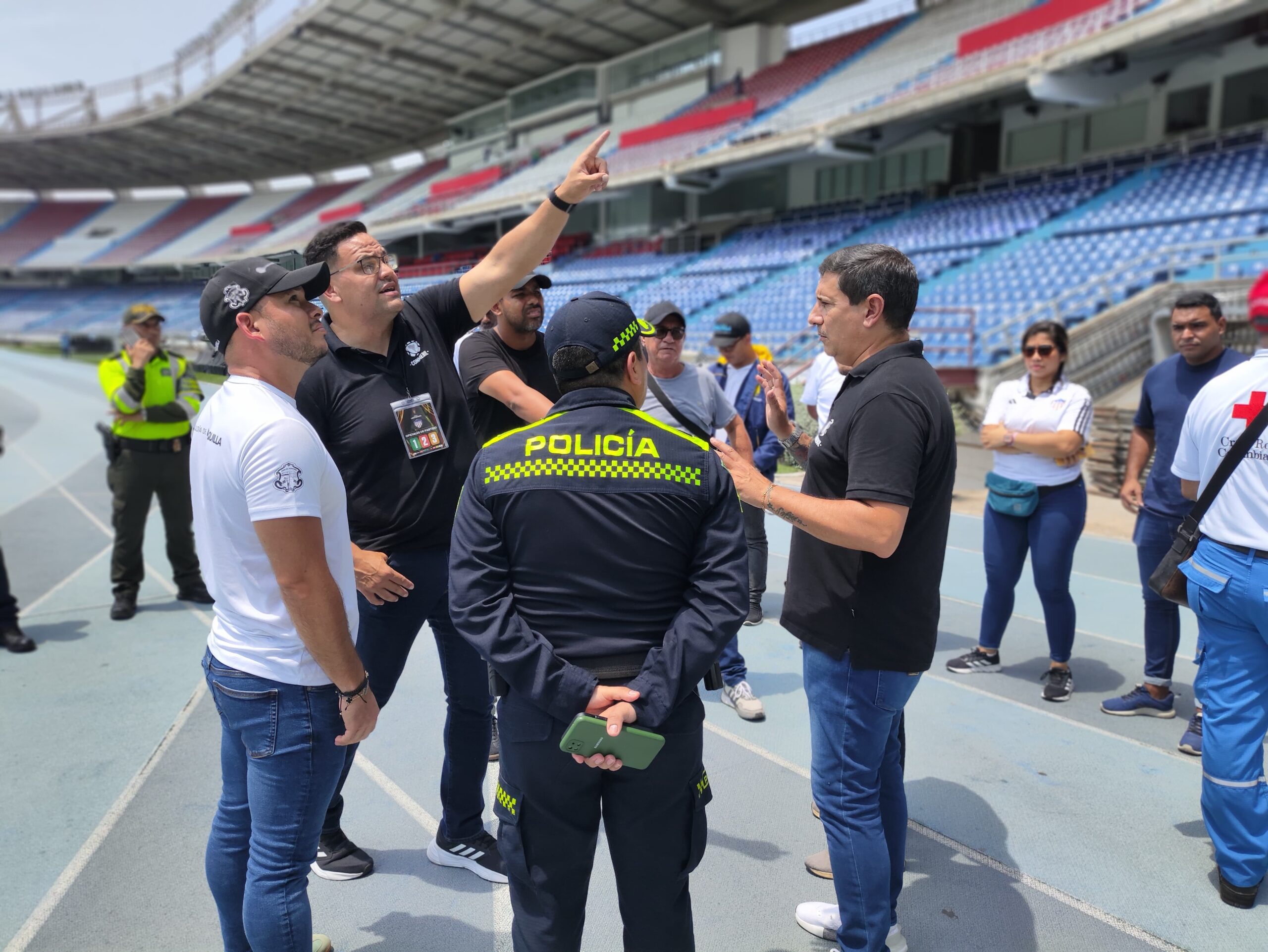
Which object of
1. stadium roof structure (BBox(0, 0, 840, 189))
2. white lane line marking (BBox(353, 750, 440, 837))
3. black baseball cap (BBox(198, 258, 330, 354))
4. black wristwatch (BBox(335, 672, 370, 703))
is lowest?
white lane line marking (BBox(353, 750, 440, 837))

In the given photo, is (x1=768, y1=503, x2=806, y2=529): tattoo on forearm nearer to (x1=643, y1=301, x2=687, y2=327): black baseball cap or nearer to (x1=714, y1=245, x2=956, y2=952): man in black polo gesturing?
(x1=714, y1=245, x2=956, y2=952): man in black polo gesturing

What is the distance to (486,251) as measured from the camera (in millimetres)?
2805

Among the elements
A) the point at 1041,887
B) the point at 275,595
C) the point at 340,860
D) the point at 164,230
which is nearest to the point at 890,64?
the point at 1041,887

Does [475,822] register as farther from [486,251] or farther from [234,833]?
[486,251]

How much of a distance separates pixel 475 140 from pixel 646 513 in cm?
3993

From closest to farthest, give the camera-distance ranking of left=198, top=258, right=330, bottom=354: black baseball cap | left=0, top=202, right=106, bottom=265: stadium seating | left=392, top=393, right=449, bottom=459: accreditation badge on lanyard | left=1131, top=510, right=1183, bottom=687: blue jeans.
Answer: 1. left=198, top=258, right=330, bottom=354: black baseball cap
2. left=392, top=393, right=449, bottom=459: accreditation badge on lanyard
3. left=1131, top=510, right=1183, bottom=687: blue jeans
4. left=0, top=202, right=106, bottom=265: stadium seating

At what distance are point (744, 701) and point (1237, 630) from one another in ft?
6.57

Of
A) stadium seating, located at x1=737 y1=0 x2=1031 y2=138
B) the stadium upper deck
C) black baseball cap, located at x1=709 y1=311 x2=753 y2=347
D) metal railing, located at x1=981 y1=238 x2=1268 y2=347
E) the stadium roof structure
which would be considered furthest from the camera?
the stadium roof structure

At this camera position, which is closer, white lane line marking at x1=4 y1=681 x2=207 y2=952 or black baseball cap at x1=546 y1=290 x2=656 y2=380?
black baseball cap at x1=546 y1=290 x2=656 y2=380

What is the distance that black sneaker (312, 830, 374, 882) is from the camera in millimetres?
2648

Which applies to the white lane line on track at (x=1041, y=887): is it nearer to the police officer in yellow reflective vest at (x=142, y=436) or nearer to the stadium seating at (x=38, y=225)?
the police officer in yellow reflective vest at (x=142, y=436)

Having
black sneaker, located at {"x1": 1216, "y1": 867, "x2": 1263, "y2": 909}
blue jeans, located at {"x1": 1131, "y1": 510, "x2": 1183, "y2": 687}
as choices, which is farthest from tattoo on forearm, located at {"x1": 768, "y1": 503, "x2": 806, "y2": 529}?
blue jeans, located at {"x1": 1131, "y1": 510, "x2": 1183, "y2": 687}

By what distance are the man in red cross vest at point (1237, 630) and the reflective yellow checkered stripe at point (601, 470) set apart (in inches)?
75.5

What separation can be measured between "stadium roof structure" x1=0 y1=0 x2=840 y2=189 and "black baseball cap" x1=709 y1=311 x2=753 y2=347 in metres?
26.5
